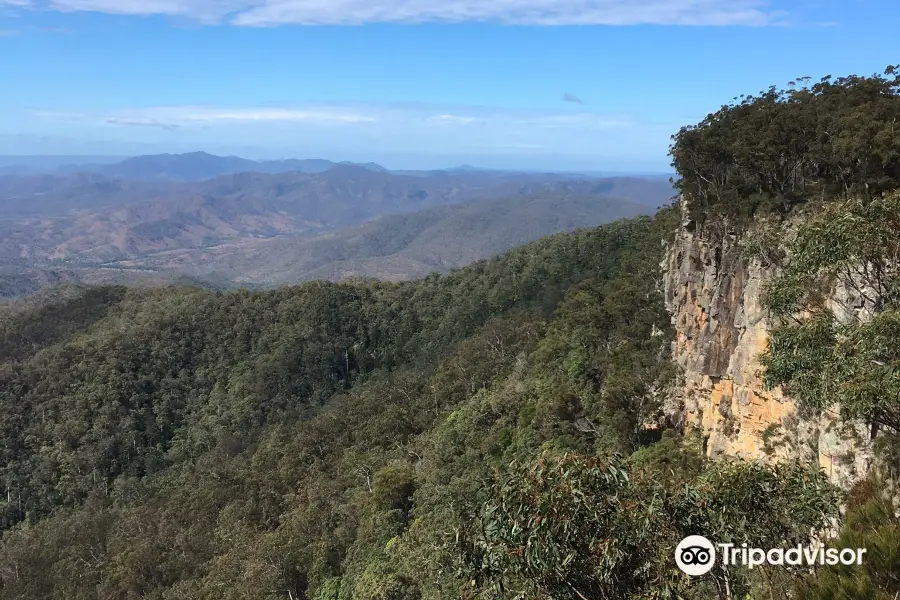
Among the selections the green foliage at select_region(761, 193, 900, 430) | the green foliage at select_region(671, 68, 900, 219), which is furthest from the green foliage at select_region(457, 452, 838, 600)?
the green foliage at select_region(671, 68, 900, 219)

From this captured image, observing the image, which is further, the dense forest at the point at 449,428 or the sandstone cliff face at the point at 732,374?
the sandstone cliff face at the point at 732,374

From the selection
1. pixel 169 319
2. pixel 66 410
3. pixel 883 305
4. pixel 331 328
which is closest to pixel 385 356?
pixel 331 328

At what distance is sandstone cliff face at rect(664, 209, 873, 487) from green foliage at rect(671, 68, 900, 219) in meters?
1.53

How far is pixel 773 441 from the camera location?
14500mm

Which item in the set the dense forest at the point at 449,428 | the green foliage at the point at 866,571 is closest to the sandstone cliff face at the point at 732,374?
the dense forest at the point at 449,428

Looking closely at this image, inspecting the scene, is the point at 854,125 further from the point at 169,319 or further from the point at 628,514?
the point at 169,319

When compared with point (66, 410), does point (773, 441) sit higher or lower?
higher

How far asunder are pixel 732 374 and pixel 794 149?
6.69m

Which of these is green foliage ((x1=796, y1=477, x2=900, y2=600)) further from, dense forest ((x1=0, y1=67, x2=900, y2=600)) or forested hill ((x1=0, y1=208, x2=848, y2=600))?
forested hill ((x1=0, y1=208, x2=848, y2=600))

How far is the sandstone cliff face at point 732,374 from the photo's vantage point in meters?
11.6

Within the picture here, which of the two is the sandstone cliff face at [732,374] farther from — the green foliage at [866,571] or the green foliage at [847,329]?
the green foliage at [866,571]

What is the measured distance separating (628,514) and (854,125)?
→ 14474 millimetres

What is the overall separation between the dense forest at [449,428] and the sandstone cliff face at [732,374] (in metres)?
1.08

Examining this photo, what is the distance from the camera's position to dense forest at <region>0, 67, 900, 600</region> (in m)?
6.11
